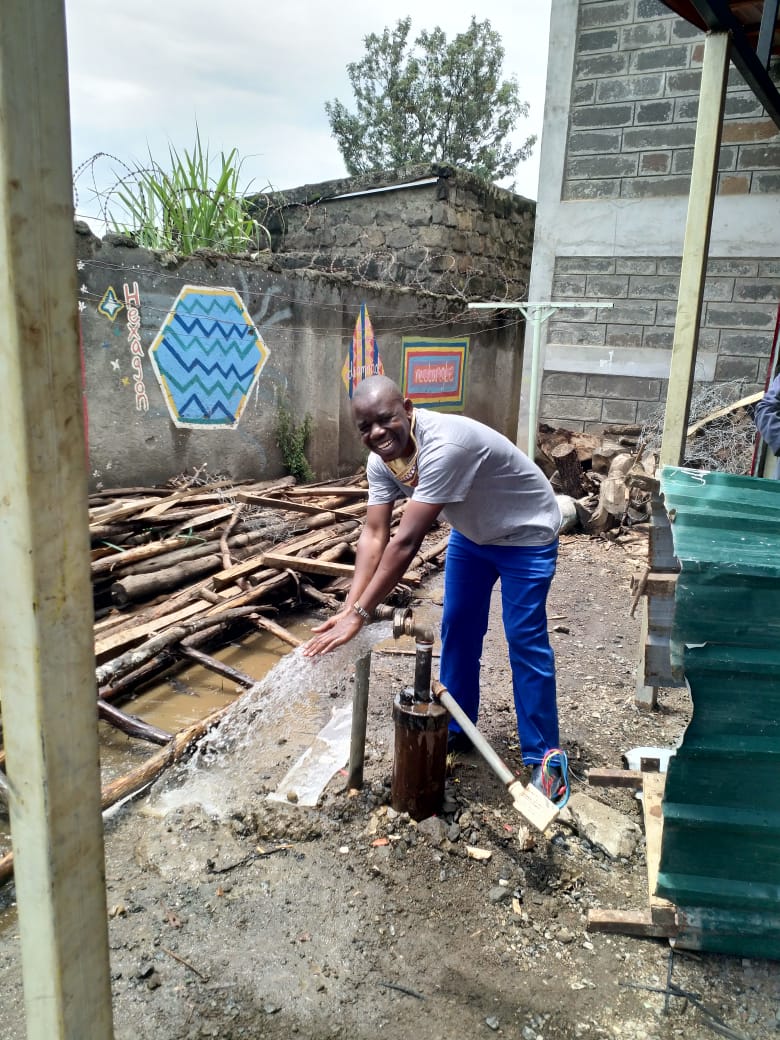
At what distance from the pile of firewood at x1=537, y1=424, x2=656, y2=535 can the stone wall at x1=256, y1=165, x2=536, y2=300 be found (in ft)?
11.9

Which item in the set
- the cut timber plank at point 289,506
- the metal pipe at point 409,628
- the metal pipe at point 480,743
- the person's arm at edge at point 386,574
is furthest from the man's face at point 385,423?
the cut timber plank at point 289,506

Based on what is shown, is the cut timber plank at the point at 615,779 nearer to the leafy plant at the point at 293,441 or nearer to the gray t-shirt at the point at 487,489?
the gray t-shirt at the point at 487,489

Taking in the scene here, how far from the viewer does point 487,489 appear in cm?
315

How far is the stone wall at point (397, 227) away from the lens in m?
10.9

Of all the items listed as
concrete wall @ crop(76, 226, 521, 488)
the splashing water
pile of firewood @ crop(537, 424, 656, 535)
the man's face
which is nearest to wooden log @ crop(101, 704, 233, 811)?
the splashing water

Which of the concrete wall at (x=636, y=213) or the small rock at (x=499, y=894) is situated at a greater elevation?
the concrete wall at (x=636, y=213)

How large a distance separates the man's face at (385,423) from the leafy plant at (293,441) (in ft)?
19.8

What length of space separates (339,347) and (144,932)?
7915 mm

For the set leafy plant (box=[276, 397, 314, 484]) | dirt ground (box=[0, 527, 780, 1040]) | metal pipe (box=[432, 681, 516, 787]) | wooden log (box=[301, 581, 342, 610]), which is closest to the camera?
dirt ground (box=[0, 527, 780, 1040])

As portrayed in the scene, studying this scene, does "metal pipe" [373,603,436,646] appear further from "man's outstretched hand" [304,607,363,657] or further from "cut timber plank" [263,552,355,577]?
"cut timber plank" [263,552,355,577]

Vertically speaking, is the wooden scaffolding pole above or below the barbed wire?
above

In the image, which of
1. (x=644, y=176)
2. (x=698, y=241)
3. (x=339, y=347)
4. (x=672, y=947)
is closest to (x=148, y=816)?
(x=672, y=947)

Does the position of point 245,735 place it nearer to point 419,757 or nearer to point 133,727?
point 133,727

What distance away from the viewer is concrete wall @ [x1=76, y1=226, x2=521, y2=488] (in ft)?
23.1
